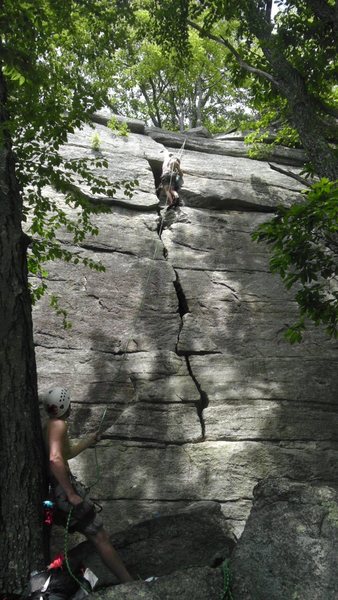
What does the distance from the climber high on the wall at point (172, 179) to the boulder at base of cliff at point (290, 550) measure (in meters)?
8.82

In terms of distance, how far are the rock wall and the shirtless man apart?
129cm

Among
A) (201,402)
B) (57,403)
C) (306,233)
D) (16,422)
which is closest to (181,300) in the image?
(201,402)

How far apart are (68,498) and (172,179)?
9.33m

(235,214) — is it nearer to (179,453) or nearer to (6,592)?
(179,453)

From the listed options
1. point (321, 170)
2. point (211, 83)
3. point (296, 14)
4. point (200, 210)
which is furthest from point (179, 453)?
point (211, 83)

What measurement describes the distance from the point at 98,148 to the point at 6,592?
36.8 ft

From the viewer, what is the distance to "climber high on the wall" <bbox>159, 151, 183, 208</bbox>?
13.0 meters

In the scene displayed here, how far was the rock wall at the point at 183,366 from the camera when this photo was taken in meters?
7.55

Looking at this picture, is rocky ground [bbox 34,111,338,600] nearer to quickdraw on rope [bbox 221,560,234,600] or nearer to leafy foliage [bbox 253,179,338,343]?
quickdraw on rope [bbox 221,560,234,600]

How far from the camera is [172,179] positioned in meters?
13.3

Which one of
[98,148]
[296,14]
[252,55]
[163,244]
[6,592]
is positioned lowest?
[6,592]

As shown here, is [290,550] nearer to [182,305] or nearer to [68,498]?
[68,498]

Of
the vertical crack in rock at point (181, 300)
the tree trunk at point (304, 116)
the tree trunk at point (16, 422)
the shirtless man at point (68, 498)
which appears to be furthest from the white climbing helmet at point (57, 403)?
the tree trunk at point (304, 116)

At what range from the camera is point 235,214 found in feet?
43.4
